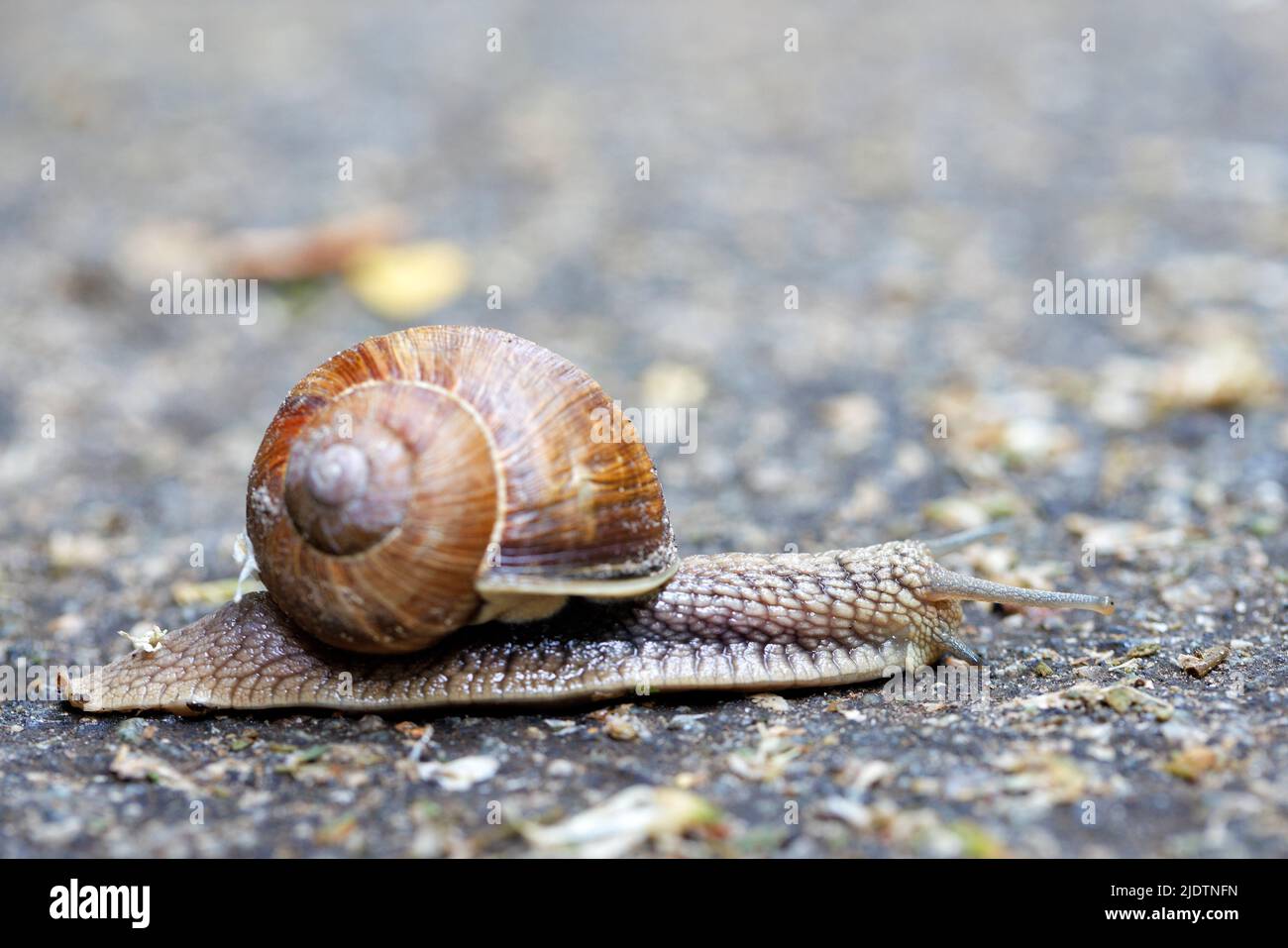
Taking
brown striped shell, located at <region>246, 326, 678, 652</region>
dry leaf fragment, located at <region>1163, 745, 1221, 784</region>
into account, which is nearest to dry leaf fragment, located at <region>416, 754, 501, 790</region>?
brown striped shell, located at <region>246, 326, 678, 652</region>

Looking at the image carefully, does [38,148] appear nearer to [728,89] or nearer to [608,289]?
[608,289]

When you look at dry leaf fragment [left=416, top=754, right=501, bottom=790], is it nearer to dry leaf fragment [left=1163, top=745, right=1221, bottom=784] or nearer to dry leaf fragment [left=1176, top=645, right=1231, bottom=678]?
dry leaf fragment [left=1163, top=745, right=1221, bottom=784]

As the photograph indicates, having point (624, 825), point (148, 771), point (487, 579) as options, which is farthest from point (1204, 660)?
point (148, 771)

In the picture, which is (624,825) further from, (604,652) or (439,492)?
(439,492)

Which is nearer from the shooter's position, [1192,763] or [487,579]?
[1192,763]

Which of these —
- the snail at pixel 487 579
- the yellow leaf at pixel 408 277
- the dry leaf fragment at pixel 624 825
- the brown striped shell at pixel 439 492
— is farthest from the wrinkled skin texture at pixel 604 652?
the yellow leaf at pixel 408 277

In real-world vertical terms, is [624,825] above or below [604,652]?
below

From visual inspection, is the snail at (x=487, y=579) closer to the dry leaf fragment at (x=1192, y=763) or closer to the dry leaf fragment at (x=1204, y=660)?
the dry leaf fragment at (x=1204, y=660)
